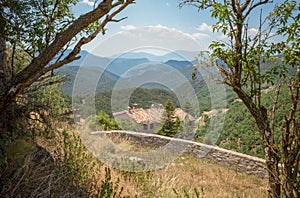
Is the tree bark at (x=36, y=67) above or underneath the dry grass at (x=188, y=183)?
above

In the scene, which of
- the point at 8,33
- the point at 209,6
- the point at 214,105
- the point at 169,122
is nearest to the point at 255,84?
the point at 209,6

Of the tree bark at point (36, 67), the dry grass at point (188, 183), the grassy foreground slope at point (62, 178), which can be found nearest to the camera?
the grassy foreground slope at point (62, 178)

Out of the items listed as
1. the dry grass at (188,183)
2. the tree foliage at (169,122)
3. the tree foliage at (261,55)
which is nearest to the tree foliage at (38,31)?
the tree foliage at (261,55)

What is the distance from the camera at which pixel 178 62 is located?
579 cm

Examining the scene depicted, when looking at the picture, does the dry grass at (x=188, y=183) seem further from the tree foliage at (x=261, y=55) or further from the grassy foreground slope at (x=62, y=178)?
the tree foliage at (x=261, y=55)

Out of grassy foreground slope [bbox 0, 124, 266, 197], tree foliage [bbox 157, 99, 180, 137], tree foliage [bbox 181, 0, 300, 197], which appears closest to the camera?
grassy foreground slope [bbox 0, 124, 266, 197]

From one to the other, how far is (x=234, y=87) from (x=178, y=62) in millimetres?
3158

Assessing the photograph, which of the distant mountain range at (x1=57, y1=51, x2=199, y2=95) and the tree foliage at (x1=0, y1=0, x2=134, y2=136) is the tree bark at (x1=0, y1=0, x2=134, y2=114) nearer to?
the tree foliage at (x1=0, y1=0, x2=134, y2=136)

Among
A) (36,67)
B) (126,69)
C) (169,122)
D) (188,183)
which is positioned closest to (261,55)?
(36,67)

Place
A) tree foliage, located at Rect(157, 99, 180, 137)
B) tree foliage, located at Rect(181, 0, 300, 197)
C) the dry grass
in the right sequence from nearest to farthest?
1. tree foliage, located at Rect(181, 0, 300, 197)
2. the dry grass
3. tree foliage, located at Rect(157, 99, 180, 137)

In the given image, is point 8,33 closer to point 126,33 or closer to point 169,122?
→ point 126,33

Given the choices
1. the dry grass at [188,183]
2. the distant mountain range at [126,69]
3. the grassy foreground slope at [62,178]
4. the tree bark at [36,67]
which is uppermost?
the distant mountain range at [126,69]

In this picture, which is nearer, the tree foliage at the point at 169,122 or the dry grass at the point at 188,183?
the dry grass at the point at 188,183

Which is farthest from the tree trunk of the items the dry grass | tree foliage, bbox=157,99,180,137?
tree foliage, bbox=157,99,180,137
